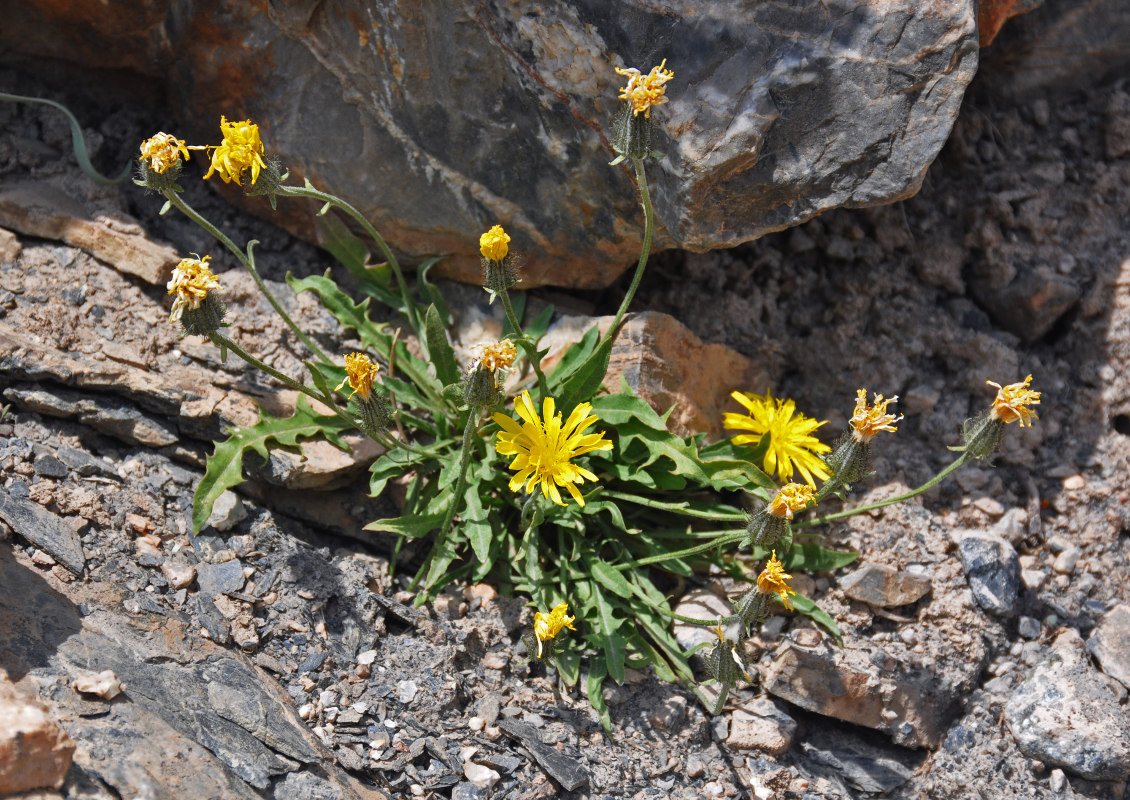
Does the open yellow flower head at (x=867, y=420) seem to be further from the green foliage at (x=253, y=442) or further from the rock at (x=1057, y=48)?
the rock at (x=1057, y=48)

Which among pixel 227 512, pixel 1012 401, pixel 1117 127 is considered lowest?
pixel 227 512

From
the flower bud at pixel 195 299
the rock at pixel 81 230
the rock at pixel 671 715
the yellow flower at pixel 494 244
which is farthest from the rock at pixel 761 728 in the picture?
the rock at pixel 81 230

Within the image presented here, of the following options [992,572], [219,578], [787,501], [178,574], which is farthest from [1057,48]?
[178,574]

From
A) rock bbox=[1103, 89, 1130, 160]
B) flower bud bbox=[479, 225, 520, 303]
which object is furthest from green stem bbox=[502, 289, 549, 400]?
rock bbox=[1103, 89, 1130, 160]

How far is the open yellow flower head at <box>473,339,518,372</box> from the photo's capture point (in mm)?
3219

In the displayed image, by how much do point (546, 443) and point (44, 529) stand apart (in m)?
1.89

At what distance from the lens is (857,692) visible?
12.0ft

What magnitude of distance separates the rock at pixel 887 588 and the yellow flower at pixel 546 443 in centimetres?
128

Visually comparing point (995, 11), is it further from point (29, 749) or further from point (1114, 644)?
point (29, 749)

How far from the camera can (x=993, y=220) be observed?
15.0 feet

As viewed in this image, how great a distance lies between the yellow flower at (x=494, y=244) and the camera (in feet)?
11.0

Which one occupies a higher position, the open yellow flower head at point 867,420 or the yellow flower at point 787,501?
the open yellow flower head at point 867,420

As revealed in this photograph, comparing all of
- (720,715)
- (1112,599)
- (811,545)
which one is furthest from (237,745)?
(1112,599)

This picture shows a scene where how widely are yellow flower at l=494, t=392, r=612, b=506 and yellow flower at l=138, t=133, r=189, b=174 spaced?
1.53 meters
